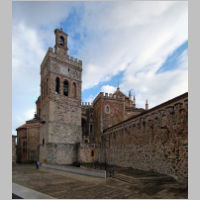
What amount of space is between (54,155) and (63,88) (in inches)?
365

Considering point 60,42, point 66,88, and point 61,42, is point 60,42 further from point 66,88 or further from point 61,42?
point 66,88

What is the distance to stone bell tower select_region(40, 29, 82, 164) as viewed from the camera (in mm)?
24688

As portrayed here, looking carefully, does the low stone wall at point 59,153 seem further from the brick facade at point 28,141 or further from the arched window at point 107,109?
the brick facade at point 28,141

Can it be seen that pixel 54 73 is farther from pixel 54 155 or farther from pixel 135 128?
pixel 135 128

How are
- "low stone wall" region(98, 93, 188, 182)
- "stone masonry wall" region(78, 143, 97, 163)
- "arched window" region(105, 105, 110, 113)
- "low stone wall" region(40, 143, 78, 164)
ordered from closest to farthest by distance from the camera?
1. "low stone wall" region(98, 93, 188, 182)
2. "low stone wall" region(40, 143, 78, 164)
3. "stone masonry wall" region(78, 143, 97, 163)
4. "arched window" region(105, 105, 110, 113)

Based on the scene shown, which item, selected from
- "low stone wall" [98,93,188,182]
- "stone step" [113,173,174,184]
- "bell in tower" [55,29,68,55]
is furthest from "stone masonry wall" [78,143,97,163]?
"bell in tower" [55,29,68,55]

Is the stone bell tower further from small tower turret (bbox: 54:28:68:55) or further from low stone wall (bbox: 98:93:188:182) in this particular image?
low stone wall (bbox: 98:93:188:182)

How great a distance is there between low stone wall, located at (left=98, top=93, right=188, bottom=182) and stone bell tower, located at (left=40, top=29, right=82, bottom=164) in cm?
778

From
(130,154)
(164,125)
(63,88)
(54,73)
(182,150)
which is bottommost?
(130,154)

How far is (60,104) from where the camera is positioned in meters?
26.2

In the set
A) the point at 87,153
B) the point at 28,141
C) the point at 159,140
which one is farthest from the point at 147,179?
the point at 28,141

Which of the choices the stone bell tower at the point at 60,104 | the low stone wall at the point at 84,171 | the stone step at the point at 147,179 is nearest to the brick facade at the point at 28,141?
the stone bell tower at the point at 60,104

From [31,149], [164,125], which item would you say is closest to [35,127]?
[31,149]

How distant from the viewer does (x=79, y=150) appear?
26.5 metres
